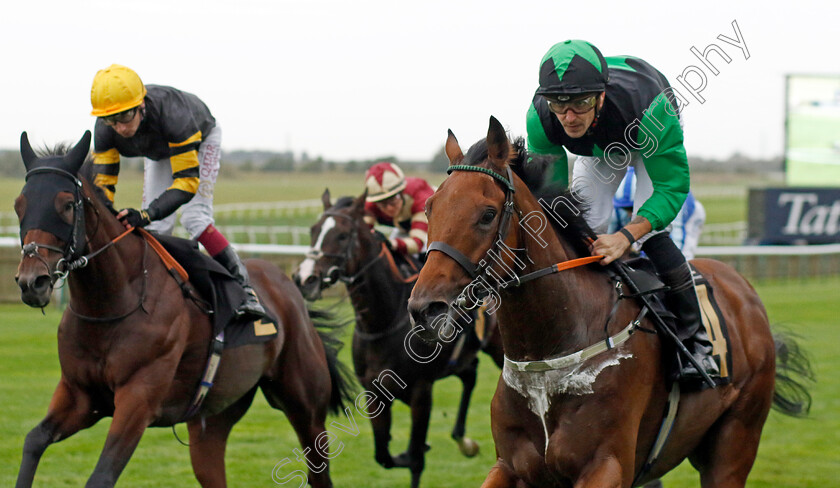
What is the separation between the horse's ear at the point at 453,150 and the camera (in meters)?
2.88

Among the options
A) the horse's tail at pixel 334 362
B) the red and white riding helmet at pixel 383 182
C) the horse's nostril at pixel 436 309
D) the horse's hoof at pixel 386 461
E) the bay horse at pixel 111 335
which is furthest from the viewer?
the red and white riding helmet at pixel 383 182

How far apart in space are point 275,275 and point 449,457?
1997 mm

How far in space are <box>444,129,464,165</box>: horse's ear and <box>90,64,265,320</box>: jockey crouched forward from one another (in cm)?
191

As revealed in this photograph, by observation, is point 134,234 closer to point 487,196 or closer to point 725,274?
point 487,196

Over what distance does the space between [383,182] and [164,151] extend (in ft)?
6.70

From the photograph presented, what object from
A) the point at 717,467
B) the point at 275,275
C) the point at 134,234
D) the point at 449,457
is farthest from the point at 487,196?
the point at 449,457

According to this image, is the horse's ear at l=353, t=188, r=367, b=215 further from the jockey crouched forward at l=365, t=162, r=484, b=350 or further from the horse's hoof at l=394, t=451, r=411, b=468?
the horse's hoof at l=394, t=451, r=411, b=468

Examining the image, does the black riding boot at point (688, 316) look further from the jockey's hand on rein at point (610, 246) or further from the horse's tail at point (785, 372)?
the horse's tail at point (785, 372)

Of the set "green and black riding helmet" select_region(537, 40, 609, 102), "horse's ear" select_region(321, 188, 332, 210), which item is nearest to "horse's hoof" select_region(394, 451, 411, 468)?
"horse's ear" select_region(321, 188, 332, 210)

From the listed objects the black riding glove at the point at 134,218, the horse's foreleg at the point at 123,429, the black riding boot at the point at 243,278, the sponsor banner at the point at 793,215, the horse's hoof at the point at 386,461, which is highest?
the black riding glove at the point at 134,218

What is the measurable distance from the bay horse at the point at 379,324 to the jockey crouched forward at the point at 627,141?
89.1 inches

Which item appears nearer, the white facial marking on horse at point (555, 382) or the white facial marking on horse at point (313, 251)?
the white facial marking on horse at point (555, 382)

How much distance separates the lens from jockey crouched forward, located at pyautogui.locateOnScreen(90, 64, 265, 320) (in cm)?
425

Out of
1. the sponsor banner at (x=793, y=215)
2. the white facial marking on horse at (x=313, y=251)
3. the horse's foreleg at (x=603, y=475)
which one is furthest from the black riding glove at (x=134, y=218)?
the sponsor banner at (x=793, y=215)
